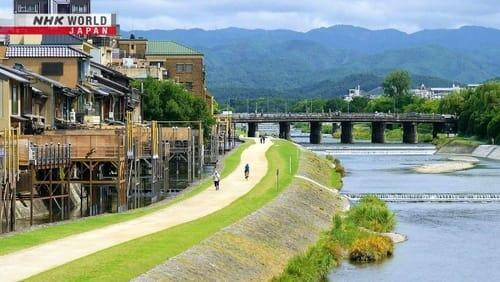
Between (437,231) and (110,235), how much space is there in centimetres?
2615

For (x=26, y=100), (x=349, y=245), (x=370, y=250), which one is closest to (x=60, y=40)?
A: (x=26, y=100)

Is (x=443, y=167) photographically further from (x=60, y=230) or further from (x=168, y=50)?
(x=60, y=230)

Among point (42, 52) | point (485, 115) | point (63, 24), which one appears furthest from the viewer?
point (485, 115)

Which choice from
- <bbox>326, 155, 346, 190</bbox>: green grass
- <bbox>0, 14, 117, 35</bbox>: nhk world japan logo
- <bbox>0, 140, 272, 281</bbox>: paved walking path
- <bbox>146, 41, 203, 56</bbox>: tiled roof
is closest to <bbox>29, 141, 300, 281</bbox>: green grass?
<bbox>0, 140, 272, 281</bbox>: paved walking path

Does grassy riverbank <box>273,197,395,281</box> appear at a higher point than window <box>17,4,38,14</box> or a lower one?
lower

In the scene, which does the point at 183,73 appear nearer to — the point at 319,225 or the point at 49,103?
the point at 49,103

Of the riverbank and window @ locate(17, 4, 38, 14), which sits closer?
the riverbank

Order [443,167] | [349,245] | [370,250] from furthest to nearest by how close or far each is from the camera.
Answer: [443,167] → [349,245] → [370,250]

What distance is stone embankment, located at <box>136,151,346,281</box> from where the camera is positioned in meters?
34.0

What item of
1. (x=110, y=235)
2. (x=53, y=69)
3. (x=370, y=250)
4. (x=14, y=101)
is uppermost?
(x=53, y=69)

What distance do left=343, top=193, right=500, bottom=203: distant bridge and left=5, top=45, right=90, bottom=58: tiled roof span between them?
25020mm

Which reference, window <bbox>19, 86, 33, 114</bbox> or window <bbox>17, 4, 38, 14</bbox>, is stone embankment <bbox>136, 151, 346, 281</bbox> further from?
window <bbox>17, 4, 38, 14</bbox>

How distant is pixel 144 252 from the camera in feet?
114

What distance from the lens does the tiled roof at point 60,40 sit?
105m
